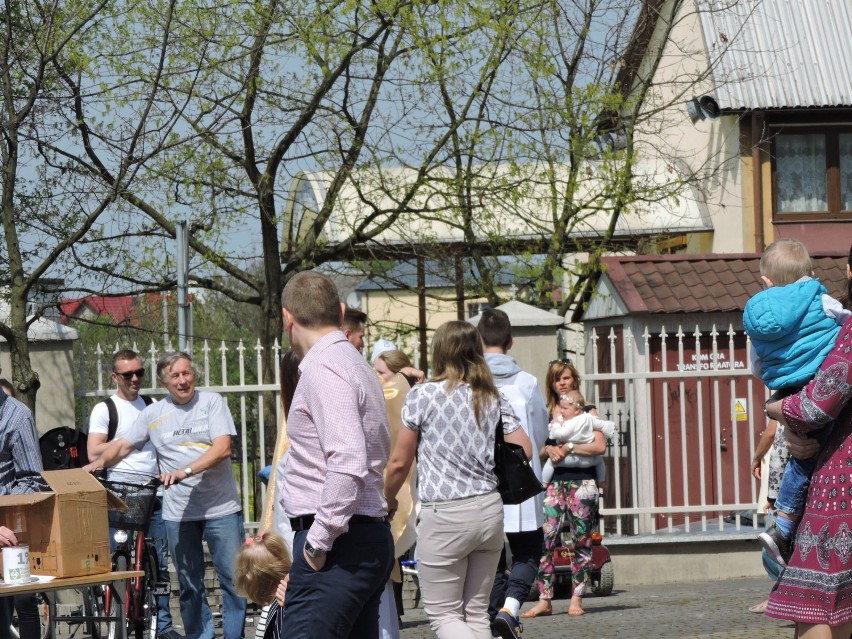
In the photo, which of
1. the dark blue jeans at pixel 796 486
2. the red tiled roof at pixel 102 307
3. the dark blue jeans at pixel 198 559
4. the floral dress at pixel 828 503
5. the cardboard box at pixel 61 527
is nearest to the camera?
the floral dress at pixel 828 503

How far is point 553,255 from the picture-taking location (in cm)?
1531

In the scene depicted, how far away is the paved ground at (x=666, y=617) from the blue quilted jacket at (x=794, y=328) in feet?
11.2

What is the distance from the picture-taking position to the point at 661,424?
12.2 metres

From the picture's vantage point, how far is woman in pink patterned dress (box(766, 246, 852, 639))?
4602mm

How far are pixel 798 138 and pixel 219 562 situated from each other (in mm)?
14681

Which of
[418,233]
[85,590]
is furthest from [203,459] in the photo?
[418,233]

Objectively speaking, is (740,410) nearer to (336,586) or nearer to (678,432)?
(678,432)

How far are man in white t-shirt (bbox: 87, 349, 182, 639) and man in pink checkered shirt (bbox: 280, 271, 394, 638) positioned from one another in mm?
4559

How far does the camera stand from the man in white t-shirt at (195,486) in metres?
8.51

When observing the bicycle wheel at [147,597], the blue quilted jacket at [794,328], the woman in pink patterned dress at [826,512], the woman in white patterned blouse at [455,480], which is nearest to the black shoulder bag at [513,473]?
the woman in white patterned blouse at [455,480]

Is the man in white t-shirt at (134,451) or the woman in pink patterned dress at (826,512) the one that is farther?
the man in white t-shirt at (134,451)

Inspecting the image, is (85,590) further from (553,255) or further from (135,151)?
(553,255)

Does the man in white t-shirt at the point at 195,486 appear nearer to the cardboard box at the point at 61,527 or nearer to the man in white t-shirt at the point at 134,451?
the man in white t-shirt at the point at 134,451

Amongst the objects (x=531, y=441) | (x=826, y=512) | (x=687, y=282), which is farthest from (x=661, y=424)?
(x=826, y=512)
